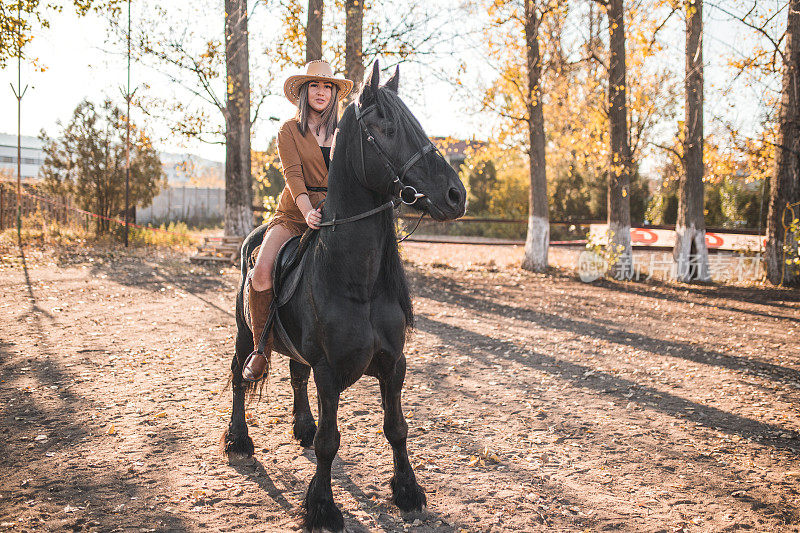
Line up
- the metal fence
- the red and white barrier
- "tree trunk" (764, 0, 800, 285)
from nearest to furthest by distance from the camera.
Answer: "tree trunk" (764, 0, 800, 285), the red and white barrier, the metal fence

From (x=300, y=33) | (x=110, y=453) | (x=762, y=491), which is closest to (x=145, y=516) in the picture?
(x=110, y=453)

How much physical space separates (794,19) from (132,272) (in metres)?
16.5

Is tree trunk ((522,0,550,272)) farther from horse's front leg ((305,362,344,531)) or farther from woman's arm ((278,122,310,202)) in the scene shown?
horse's front leg ((305,362,344,531))

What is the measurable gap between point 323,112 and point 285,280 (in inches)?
47.3

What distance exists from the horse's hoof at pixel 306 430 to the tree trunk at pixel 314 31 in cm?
1048

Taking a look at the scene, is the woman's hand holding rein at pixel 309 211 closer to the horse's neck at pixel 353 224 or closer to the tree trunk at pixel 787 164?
the horse's neck at pixel 353 224

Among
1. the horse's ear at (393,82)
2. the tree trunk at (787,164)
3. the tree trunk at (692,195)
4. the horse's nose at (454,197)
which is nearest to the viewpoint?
the horse's nose at (454,197)

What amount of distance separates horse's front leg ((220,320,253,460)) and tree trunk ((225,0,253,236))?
37.8 feet

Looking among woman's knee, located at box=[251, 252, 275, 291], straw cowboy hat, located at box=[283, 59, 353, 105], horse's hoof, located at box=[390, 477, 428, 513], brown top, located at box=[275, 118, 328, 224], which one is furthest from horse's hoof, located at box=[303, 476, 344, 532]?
straw cowboy hat, located at box=[283, 59, 353, 105]

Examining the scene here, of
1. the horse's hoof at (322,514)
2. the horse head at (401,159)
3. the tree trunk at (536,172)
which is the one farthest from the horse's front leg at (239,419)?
the tree trunk at (536,172)

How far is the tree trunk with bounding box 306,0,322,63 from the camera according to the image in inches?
520

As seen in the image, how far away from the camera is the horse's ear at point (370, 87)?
2.95 m

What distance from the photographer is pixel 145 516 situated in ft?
11.4

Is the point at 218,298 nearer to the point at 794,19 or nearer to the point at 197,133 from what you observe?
the point at 197,133
